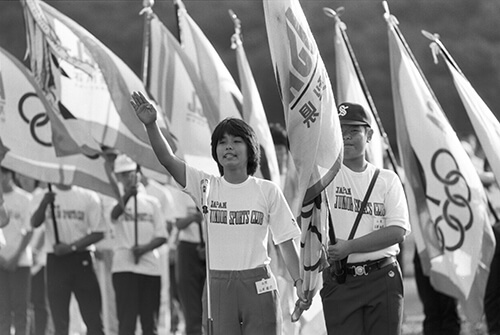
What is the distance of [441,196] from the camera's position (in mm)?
11344

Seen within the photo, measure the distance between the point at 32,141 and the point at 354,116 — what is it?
4252 mm

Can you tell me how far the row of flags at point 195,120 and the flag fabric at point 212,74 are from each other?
12 mm

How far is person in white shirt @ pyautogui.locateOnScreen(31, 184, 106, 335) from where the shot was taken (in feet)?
38.7

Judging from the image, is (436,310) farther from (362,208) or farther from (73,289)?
(362,208)

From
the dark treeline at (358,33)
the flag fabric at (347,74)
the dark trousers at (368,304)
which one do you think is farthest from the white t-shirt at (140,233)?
the dark treeline at (358,33)

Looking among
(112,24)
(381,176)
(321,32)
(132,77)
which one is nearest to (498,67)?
(321,32)

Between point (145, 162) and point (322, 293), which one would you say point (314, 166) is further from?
point (145, 162)

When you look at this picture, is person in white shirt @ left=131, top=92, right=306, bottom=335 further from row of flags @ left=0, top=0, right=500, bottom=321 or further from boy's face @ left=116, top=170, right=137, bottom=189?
boy's face @ left=116, top=170, right=137, bottom=189

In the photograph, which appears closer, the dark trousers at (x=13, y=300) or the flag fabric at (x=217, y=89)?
the flag fabric at (x=217, y=89)

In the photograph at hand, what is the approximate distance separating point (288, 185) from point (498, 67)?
19024mm

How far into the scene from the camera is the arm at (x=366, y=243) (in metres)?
7.93

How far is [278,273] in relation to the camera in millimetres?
11289

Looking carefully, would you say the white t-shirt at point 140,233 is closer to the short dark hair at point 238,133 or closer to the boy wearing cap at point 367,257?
the boy wearing cap at point 367,257

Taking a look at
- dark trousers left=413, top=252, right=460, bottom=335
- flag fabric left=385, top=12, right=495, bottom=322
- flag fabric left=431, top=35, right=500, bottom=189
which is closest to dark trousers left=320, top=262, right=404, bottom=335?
flag fabric left=431, top=35, right=500, bottom=189
